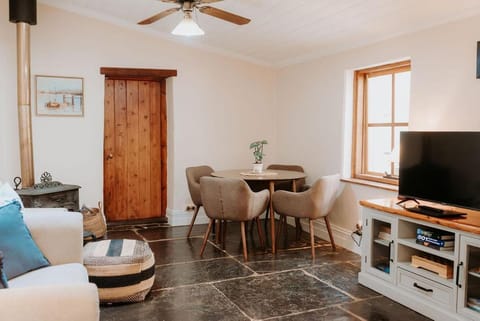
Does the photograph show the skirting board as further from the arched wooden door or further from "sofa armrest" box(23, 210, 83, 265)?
"sofa armrest" box(23, 210, 83, 265)

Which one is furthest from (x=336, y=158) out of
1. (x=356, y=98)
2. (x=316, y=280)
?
(x=316, y=280)

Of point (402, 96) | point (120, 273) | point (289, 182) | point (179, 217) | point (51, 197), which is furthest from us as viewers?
point (179, 217)

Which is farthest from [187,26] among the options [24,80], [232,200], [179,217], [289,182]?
[179,217]

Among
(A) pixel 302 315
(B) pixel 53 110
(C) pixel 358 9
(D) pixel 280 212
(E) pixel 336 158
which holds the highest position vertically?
(C) pixel 358 9

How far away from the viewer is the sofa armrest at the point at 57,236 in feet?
8.73

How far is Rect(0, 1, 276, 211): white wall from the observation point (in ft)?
16.4

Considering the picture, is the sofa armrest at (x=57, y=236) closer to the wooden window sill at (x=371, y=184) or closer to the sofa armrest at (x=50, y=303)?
the sofa armrest at (x=50, y=303)

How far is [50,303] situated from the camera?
1636 mm

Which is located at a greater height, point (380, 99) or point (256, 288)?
point (380, 99)

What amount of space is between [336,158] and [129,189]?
2772 mm

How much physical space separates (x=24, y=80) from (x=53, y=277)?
3022 mm

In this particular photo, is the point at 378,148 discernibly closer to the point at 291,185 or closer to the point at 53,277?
the point at 291,185

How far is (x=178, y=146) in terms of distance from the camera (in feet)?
18.9

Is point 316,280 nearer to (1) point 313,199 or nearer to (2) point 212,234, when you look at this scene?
(1) point 313,199
